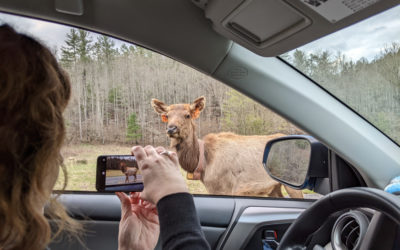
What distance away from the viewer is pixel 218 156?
2523 millimetres

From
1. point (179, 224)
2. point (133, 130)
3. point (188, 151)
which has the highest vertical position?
point (133, 130)

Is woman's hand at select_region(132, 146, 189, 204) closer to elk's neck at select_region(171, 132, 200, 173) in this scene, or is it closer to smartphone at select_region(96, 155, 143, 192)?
smartphone at select_region(96, 155, 143, 192)

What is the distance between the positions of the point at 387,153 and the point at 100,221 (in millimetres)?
1737

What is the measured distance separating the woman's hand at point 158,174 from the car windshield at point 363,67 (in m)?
0.85

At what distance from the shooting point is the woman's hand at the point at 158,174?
39.7 inches

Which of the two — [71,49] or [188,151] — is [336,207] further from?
[71,49]

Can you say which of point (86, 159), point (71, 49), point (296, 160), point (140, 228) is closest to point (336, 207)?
point (140, 228)

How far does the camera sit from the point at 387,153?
5.22ft

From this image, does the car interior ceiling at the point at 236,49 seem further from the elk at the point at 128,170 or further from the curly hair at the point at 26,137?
the curly hair at the point at 26,137

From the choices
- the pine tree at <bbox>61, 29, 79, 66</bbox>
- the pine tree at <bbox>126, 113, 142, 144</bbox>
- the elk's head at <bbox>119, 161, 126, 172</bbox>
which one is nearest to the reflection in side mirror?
the pine tree at <bbox>126, 113, 142, 144</bbox>

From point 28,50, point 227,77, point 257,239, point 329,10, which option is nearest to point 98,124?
point 227,77

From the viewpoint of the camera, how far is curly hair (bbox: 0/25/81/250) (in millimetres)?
735

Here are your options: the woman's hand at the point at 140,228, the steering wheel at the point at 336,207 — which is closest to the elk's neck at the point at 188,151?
the woman's hand at the point at 140,228

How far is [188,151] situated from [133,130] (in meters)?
0.44
